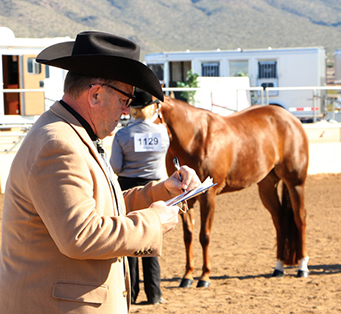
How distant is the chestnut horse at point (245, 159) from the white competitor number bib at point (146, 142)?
480mm

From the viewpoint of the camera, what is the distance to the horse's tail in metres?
6.00

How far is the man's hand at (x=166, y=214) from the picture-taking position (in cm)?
204

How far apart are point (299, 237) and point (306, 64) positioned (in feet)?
47.6

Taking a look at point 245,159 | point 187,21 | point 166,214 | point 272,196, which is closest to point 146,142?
point 245,159

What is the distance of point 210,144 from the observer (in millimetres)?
5723

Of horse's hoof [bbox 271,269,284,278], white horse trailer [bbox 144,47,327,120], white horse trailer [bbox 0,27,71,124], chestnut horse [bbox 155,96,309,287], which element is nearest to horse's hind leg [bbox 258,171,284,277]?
chestnut horse [bbox 155,96,309,287]

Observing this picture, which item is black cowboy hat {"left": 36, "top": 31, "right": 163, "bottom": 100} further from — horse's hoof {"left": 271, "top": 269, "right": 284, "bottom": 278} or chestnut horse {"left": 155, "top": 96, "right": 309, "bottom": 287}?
horse's hoof {"left": 271, "top": 269, "right": 284, "bottom": 278}

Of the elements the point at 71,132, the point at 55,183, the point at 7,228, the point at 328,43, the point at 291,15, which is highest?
the point at 291,15

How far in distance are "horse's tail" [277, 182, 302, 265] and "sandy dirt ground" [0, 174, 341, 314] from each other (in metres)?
0.20

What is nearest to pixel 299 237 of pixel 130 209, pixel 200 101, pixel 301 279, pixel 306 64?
pixel 301 279

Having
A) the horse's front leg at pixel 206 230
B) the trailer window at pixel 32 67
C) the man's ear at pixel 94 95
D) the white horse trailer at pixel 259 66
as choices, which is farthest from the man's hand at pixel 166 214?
the white horse trailer at pixel 259 66

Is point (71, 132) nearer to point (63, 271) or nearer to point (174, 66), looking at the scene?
point (63, 271)

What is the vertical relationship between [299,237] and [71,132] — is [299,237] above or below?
below

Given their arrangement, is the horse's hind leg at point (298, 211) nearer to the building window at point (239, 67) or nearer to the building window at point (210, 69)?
the building window at point (239, 67)
